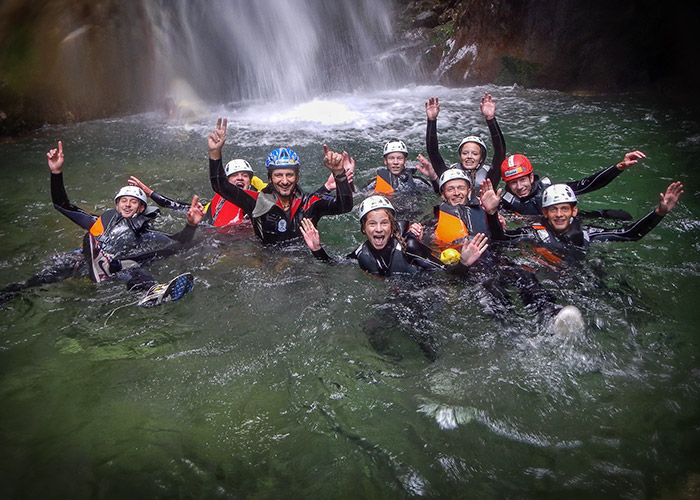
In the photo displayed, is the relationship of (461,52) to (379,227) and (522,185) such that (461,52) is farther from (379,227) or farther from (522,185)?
(379,227)

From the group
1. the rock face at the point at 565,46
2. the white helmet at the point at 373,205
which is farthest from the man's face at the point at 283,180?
the rock face at the point at 565,46

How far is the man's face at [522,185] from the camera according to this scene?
7102mm

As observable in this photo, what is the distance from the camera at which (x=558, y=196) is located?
5848 millimetres

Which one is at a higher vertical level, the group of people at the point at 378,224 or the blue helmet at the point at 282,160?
the blue helmet at the point at 282,160

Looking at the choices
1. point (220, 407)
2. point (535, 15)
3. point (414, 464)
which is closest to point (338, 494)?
point (414, 464)

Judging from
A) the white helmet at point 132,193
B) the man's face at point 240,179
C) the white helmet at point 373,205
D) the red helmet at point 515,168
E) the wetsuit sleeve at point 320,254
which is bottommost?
the wetsuit sleeve at point 320,254

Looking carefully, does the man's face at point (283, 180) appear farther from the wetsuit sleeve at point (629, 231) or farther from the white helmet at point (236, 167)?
the wetsuit sleeve at point (629, 231)

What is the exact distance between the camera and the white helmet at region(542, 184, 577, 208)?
580 cm

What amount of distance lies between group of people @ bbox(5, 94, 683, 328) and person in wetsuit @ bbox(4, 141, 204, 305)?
0.04ft

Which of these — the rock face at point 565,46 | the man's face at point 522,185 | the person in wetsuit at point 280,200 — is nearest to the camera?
the person in wetsuit at point 280,200

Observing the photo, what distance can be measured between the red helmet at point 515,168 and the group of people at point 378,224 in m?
0.01

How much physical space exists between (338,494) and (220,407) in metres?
1.30

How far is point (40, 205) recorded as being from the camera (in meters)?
8.95

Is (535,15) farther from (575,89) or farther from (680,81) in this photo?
(680,81)
